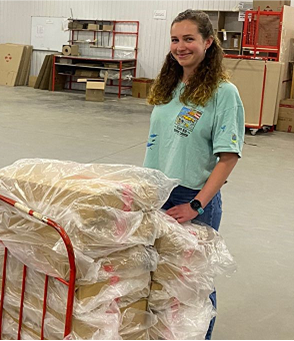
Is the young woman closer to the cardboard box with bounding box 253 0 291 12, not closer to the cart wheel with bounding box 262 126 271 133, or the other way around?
the cart wheel with bounding box 262 126 271 133

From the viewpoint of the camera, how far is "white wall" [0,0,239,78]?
1338 cm

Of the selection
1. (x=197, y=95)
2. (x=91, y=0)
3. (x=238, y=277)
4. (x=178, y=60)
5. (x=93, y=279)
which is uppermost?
(x=91, y=0)

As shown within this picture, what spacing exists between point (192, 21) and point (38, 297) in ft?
3.89

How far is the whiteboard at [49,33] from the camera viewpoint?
14.6 m

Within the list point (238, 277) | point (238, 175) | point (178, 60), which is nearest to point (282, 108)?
point (238, 175)

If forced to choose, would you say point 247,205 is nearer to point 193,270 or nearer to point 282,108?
point 193,270

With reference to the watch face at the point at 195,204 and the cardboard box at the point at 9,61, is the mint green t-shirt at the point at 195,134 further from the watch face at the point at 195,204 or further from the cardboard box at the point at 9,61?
the cardboard box at the point at 9,61

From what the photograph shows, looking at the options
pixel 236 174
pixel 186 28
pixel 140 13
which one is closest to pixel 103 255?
pixel 186 28

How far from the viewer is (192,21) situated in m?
2.05

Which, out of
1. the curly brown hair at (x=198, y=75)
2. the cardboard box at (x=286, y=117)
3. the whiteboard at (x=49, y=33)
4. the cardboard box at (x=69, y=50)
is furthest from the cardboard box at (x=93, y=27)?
the curly brown hair at (x=198, y=75)

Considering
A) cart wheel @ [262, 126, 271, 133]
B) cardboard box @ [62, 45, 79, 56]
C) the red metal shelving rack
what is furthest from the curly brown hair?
cardboard box @ [62, 45, 79, 56]

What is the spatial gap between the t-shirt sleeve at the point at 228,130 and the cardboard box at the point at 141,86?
11.4 metres

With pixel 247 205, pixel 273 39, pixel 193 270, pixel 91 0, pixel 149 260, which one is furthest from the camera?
pixel 91 0

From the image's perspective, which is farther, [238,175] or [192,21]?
[238,175]
